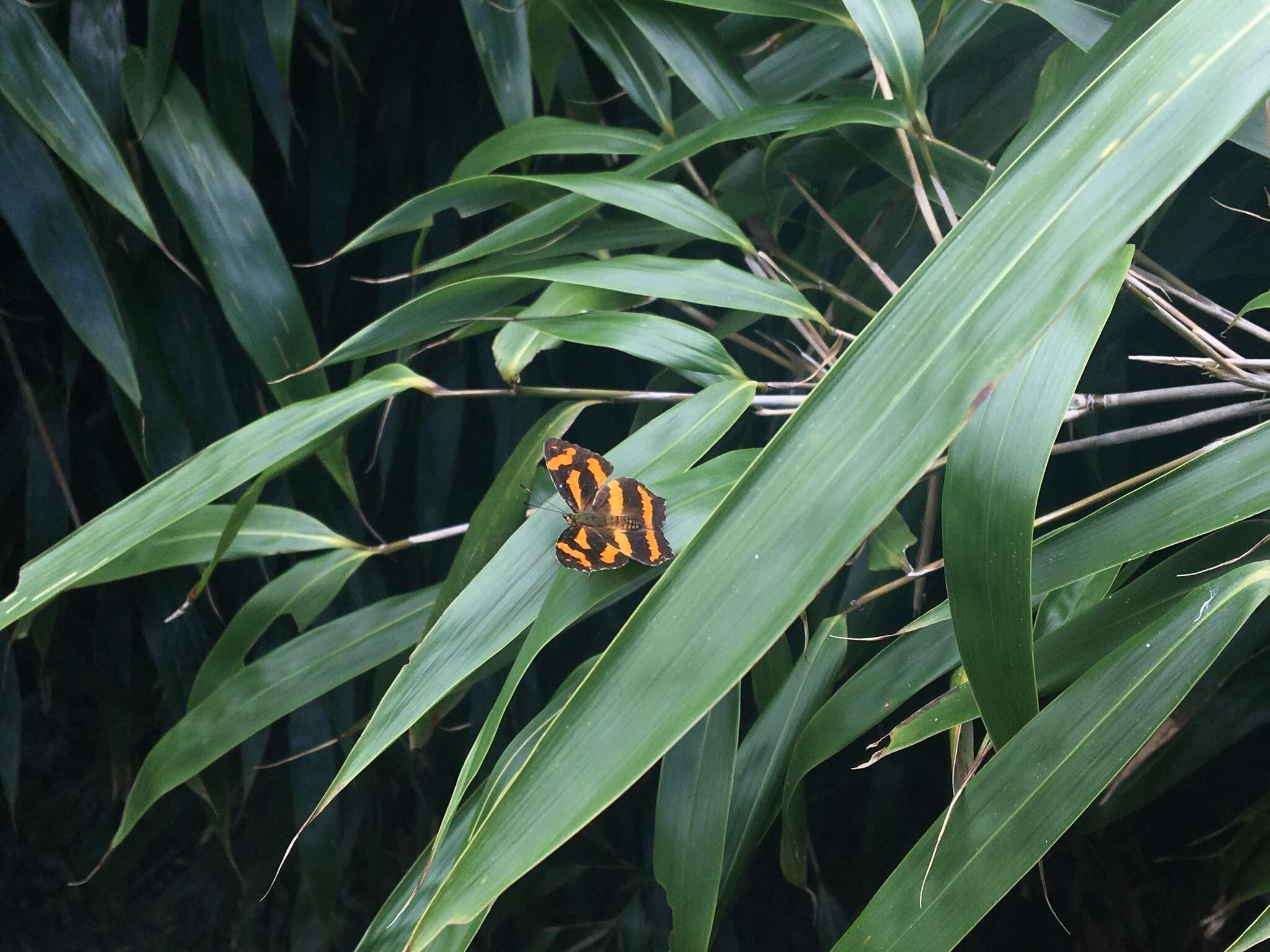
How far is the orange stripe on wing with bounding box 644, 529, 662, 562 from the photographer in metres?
0.32

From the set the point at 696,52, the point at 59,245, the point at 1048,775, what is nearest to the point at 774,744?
the point at 1048,775

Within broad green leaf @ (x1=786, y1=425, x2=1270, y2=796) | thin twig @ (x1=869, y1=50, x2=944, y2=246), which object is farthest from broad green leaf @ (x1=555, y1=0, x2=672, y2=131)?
broad green leaf @ (x1=786, y1=425, x2=1270, y2=796)

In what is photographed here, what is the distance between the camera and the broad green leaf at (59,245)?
515 millimetres

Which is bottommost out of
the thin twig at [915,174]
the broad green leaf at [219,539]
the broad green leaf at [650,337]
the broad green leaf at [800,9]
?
the broad green leaf at [219,539]

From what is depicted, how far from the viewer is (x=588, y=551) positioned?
0.33 metres

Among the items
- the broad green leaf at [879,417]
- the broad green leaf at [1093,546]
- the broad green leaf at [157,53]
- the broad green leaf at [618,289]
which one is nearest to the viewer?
the broad green leaf at [879,417]

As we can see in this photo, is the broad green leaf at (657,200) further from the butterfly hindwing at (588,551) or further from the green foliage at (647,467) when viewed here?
the butterfly hindwing at (588,551)

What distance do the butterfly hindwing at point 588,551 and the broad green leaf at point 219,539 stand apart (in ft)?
0.69

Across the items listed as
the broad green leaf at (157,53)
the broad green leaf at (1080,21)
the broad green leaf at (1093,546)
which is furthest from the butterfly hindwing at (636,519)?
the broad green leaf at (157,53)

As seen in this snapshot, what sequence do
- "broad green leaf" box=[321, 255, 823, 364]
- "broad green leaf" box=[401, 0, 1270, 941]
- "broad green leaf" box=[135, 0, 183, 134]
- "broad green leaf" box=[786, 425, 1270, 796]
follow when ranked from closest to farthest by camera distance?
"broad green leaf" box=[401, 0, 1270, 941], "broad green leaf" box=[786, 425, 1270, 796], "broad green leaf" box=[321, 255, 823, 364], "broad green leaf" box=[135, 0, 183, 134]

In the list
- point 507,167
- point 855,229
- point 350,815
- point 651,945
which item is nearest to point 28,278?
point 507,167

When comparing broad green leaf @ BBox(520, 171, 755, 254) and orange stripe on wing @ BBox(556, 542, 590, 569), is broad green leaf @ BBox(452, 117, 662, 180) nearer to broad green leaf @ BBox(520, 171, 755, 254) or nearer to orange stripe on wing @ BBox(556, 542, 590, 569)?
broad green leaf @ BBox(520, 171, 755, 254)

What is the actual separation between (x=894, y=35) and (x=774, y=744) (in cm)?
35

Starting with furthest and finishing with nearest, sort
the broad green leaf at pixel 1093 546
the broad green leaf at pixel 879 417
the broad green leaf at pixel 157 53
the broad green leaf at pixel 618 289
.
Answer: the broad green leaf at pixel 157 53 → the broad green leaf at pixel 618 289 → the broad green leaf at pixel 1093 546 → the broad green leaf at pixel 879 417
